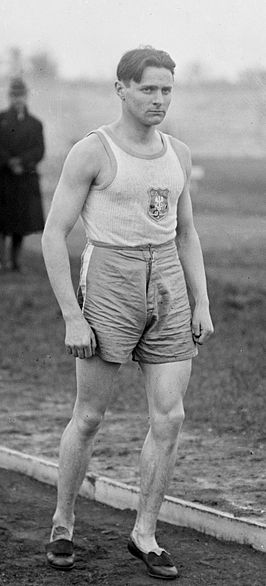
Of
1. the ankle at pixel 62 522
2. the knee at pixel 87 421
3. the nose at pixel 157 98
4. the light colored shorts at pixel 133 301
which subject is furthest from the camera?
the ankle at pixel 62 522

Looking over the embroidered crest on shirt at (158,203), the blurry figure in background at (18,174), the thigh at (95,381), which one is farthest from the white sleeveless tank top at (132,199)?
the blurry figure in background at (18,174)

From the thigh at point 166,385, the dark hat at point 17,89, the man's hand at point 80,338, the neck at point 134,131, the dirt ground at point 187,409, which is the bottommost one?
the dark hat at point 17,89

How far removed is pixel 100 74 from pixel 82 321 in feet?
68.0

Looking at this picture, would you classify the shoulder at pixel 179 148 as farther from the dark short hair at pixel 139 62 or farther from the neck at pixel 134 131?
the dark short hair at pixel 139 62

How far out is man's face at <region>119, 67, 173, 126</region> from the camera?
15.8 feet

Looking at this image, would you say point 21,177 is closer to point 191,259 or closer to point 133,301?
point 191,259

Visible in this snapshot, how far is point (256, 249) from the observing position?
18906mm

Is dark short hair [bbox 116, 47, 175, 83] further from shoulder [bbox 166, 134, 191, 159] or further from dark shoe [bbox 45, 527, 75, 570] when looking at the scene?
dark shoe [bbox 45, 527, 75, 570]

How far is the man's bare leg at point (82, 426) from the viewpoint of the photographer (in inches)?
197

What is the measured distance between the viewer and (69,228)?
16.2 feet

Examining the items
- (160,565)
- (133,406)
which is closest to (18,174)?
(133,406)

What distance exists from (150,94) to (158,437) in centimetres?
140

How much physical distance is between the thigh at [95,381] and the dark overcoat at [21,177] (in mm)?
11096

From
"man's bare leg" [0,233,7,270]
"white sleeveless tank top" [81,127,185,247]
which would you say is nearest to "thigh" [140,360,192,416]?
"white sleeveless tank top" [81,127,185,247]
